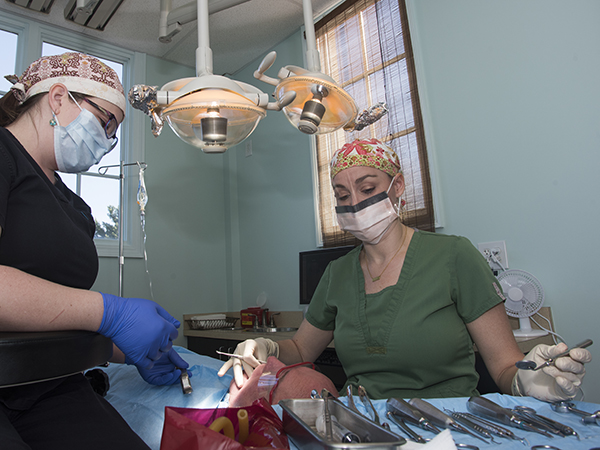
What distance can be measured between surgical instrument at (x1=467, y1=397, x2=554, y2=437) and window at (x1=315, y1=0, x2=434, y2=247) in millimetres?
1645

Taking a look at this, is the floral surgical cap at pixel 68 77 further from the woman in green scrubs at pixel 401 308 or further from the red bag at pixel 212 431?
the red bag at pixel 212 431

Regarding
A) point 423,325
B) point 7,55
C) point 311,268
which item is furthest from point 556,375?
point 7,55

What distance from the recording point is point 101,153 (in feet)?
4.03

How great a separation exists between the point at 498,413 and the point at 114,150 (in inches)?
137

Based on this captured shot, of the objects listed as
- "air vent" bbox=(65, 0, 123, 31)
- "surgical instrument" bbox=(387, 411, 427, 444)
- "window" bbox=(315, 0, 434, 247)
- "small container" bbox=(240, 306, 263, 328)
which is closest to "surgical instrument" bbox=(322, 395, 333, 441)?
"surgical instrument" bbox=(387, 411, 427, 444)

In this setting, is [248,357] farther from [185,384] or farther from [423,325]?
[423,325]

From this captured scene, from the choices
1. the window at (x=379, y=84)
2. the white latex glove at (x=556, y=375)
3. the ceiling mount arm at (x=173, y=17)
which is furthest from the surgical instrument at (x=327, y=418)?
the ceiling mount arm at (x=173, y=17)

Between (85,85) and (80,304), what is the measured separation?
2.17 ft

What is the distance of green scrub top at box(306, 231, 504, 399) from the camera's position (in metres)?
1.18

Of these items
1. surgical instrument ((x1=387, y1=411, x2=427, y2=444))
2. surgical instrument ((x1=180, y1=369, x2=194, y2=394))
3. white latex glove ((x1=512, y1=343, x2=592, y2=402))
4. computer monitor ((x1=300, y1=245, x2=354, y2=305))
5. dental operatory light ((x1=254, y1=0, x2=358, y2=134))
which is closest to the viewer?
surgical instrument ((x1=387, y1=411, x2=427, y2=444))

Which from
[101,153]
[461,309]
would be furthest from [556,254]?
[101,153]

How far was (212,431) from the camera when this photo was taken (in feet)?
1.87

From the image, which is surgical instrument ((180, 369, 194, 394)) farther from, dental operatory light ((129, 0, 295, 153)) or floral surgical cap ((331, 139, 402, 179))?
floral surgical cap ((331, 139, 402, 179))

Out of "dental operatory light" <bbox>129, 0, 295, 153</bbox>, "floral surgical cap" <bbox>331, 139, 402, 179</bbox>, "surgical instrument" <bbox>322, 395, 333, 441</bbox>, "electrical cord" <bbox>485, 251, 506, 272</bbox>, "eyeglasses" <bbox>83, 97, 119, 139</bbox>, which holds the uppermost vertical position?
"dental operatory light" <bbox>129, 0, 295, 153</bbox>
